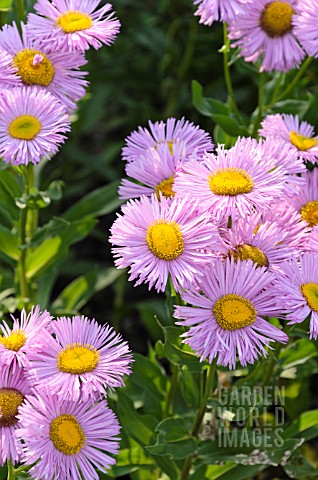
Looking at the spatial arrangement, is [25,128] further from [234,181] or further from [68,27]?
[234,181]

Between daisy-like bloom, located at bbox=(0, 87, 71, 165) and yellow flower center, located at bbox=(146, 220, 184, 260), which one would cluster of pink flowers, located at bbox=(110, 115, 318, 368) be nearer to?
yellow flower center, located at bbox=(146, 220, 184, 260)

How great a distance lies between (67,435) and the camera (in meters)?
1.26

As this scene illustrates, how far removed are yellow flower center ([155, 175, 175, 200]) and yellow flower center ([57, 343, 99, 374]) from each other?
12.9 inches

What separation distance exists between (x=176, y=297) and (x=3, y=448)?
0.39 meters

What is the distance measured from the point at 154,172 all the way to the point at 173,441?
1.78ft

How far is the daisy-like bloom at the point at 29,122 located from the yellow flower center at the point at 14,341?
1.10 ft

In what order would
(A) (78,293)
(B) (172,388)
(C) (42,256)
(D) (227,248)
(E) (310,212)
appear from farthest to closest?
1. (A) (78,293)
2. (C) (42,256)
3. (B) (172,388)
4. (E) (310,212)
5. (D) (227,248)

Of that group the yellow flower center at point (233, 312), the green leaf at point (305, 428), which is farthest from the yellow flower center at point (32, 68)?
the green leaf at point (305, 428)

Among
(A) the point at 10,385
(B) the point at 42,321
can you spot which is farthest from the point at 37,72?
(A) the point at 10,385

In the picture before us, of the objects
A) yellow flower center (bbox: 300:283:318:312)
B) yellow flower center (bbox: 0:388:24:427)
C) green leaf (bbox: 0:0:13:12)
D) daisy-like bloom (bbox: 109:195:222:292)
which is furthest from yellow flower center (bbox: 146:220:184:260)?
green leaf (bbox: 0:0:13:12)

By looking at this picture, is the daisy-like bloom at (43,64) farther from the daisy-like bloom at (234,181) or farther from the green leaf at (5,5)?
the daisy-like bloom at (234,181)

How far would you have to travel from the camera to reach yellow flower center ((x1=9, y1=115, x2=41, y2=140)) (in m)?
1.51

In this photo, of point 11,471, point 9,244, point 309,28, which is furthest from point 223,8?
point 11,471

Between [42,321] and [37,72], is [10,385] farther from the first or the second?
[37,72]
